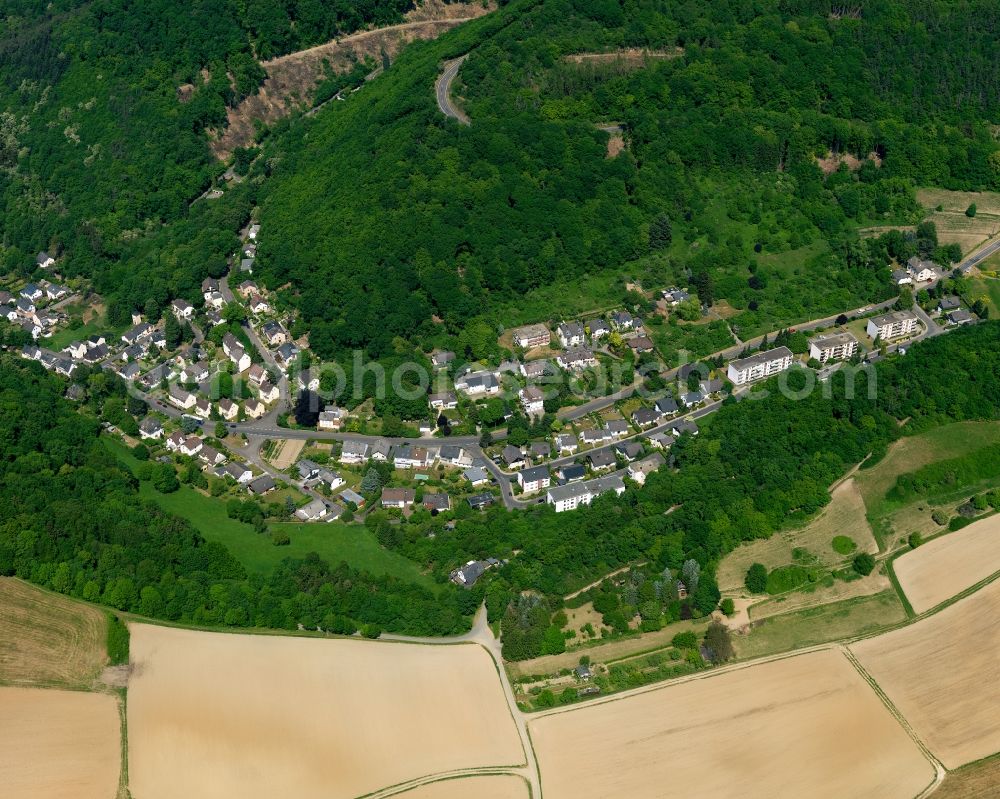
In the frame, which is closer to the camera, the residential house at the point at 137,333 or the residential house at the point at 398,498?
the residential house at the point at 398,498

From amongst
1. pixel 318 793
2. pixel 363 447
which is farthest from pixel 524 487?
pixel 318 793

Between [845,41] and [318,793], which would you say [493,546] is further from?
[845,41]

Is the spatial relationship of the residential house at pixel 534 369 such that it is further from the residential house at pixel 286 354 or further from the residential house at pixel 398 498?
the residential house at pixel 286 354

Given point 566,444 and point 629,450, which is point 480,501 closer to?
point 566,444

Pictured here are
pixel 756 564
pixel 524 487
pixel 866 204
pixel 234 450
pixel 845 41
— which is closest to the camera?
pixel 756 564

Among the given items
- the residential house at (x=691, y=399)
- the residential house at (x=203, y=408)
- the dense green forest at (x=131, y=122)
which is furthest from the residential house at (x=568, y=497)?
the dense green forest at (x=131, y=122)

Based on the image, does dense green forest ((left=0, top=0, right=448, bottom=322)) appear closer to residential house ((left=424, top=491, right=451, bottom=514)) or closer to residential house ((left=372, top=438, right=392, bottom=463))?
residential house ((left=372, top=438, right=392, bottom=463))

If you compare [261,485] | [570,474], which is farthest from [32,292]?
[570,474]
